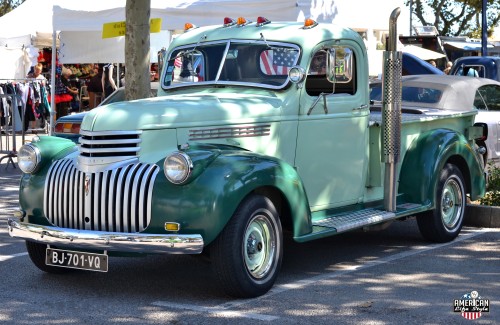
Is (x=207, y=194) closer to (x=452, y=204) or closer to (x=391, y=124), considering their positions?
(x=391, y=124)

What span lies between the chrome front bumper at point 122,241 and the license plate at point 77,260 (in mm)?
102

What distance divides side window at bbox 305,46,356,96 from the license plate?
2.29 meters

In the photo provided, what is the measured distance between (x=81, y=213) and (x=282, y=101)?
187 cm

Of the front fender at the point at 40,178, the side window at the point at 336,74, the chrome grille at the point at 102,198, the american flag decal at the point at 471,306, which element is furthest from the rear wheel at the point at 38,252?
the american flag decal at the point at 471,306

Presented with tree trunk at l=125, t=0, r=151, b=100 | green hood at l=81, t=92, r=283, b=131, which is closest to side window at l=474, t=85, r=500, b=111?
tree trunk at l=125, t=0, r=151, b=100

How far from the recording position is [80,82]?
26641mm

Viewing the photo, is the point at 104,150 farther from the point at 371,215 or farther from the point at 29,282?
the point at 371,215

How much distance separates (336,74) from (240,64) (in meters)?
0.81

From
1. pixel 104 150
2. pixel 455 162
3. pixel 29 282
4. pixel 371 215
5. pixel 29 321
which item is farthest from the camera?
pixel 455 162

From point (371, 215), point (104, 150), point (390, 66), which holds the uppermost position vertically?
point (390, 66)

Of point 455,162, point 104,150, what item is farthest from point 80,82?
point 104,150

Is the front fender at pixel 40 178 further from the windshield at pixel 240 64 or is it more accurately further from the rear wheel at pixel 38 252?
the windshield at pixel 240 64

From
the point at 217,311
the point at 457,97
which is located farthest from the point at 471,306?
the point at 457,97

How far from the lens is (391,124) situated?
870cm
